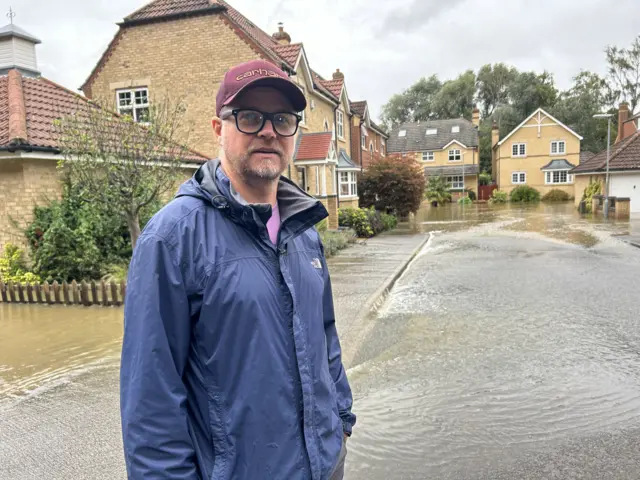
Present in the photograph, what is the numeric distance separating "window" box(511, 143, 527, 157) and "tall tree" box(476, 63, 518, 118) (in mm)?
19834

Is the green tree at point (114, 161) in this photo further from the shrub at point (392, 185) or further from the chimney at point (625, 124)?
the chimney at point (625, 124)

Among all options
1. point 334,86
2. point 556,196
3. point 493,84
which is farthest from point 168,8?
point 493,84

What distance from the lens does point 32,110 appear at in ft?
35.4

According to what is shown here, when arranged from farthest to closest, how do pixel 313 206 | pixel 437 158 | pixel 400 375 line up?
pixel 437 158, pixel 400 375, pixel 313 206

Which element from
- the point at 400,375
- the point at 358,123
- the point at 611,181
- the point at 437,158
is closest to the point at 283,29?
the point at 358,123

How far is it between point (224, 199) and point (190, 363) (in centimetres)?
59

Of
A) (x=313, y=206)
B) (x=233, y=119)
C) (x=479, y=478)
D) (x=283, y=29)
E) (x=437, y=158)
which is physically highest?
(x=283, y=29)

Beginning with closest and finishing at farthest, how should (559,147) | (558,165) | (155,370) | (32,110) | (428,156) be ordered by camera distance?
1. (155,370)
2. (32,110)
3. (558,165)
4. (559,147)
5. (428,156)

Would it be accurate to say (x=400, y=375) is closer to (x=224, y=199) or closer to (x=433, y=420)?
(x=433, y=420)

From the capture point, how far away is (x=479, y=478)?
3588 millimetres

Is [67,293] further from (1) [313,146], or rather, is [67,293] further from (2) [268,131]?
(1) [313,146]

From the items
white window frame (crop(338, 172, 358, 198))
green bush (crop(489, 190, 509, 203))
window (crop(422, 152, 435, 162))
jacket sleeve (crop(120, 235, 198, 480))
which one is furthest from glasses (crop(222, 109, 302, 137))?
window (crop(422, 152, 435, 162))

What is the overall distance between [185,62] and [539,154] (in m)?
41.1

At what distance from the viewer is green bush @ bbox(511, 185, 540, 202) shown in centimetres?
4712
